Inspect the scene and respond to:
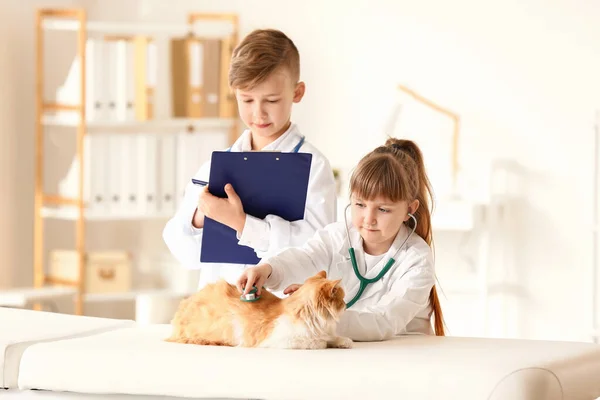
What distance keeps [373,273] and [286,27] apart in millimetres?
3063

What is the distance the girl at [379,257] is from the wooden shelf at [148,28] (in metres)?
2.87

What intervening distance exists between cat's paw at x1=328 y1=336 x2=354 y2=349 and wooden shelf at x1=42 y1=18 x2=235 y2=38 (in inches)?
124

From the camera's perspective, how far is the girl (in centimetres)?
159

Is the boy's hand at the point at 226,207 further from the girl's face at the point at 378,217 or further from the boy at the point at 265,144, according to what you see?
the girl's face at the point at 378,217

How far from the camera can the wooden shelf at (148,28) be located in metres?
4.34

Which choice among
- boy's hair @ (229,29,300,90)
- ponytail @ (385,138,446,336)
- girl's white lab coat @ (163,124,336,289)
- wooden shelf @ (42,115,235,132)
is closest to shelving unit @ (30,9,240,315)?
wooden shelf @ (42,115,235,132)

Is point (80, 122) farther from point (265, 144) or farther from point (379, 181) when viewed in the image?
point (379, 181)

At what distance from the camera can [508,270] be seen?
4211 millimetres

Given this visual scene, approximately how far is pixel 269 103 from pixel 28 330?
656 mm

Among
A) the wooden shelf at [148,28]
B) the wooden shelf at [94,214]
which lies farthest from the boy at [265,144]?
the wooden shelf at [148,28]

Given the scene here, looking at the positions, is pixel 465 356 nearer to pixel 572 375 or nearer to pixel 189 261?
pixel 572 375

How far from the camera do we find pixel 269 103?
1920mm

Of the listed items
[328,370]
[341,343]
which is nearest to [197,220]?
[341,343]

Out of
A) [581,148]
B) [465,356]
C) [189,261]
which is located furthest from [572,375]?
[581,148]
